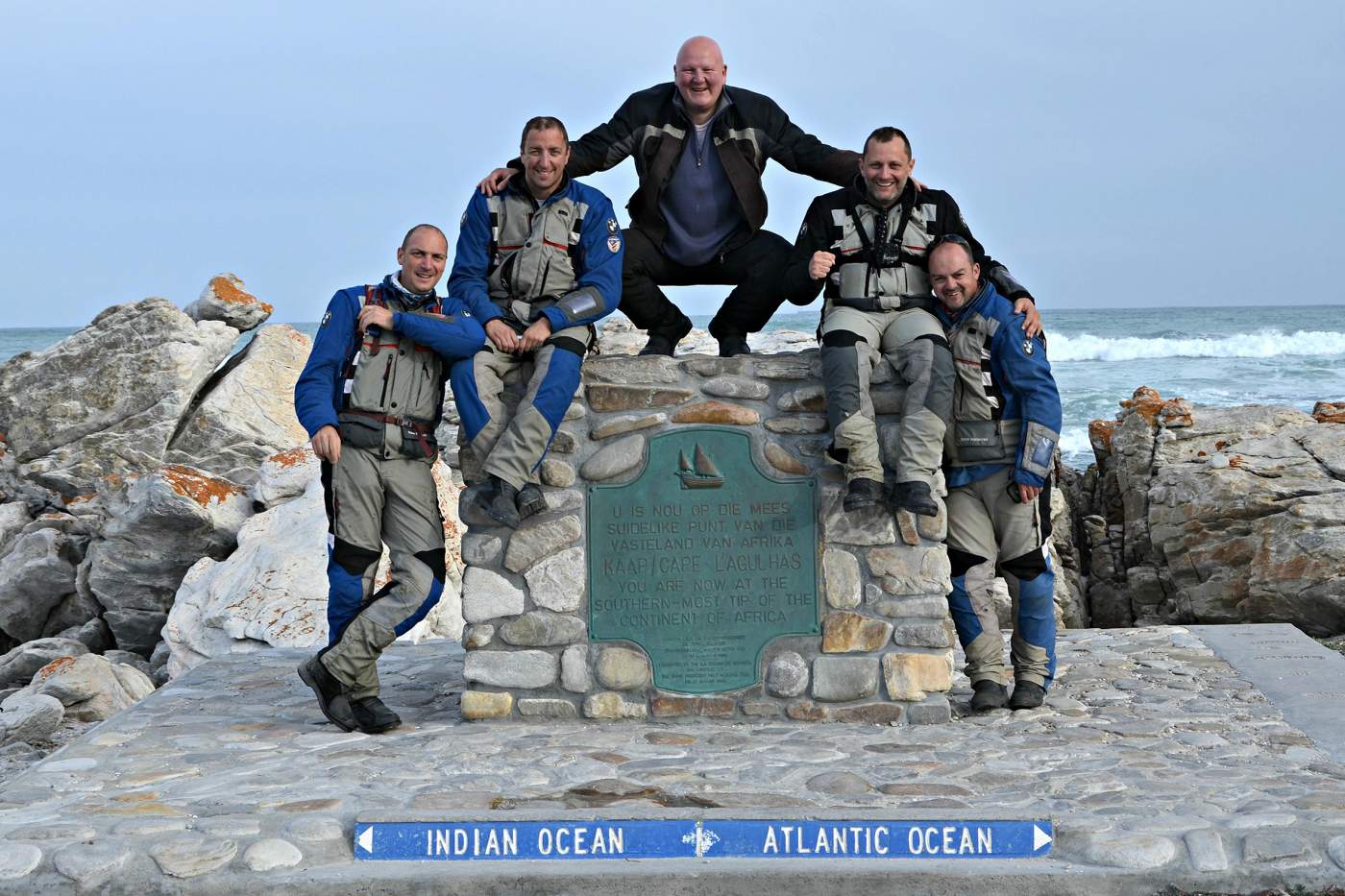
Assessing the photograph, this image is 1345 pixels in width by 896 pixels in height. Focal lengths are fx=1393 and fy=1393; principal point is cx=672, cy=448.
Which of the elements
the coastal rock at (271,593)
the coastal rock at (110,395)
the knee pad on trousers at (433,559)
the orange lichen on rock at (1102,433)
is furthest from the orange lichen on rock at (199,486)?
the orange lichen on rock at (1102,433)

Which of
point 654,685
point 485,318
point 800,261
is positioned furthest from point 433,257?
point 654,685

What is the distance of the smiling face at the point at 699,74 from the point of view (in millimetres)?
6309

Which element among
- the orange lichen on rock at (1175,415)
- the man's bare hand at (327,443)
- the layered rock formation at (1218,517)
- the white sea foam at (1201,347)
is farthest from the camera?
the white sea foam at (1201,347)

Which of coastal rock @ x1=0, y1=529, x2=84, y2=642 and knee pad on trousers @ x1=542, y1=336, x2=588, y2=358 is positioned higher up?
knee pad on trousers @ x1=542, y1=336, x2=588, y2=358

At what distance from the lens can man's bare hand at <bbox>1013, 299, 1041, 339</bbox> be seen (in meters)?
6.02

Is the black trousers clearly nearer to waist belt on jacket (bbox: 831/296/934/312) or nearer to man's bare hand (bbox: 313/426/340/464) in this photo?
waist belt on jacket (bbox: 831/296/934/312)

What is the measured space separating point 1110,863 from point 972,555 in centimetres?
206

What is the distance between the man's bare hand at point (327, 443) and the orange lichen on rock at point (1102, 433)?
8151 millimetres

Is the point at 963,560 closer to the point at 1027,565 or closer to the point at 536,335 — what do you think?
the point at 1027,565

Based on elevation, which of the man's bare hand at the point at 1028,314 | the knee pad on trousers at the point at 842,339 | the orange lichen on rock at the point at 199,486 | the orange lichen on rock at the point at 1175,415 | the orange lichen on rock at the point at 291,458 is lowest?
the orange lichen on rock at the point at 199,486

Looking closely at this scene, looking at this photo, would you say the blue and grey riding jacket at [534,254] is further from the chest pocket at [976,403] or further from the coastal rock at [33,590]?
the coastal rock at [33,590]

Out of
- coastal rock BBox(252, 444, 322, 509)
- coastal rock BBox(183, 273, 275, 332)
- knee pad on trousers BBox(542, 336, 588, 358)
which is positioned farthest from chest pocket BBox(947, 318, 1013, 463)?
coastal rock BBox(183, 273, 275, 332)

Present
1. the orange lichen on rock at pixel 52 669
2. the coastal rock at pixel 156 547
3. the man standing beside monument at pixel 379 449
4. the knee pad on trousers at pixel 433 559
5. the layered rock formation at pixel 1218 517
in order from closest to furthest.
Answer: the man standing beside monument at pixel 379 449, the knee pad on trousers at pixel 433 559, the orange lichen on rock at pixel 52 669, the layered rock formation at pixel 1218 517, the coastal rock at pixel 156 547

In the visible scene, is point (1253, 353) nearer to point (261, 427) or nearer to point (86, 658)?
point (261, 427)
